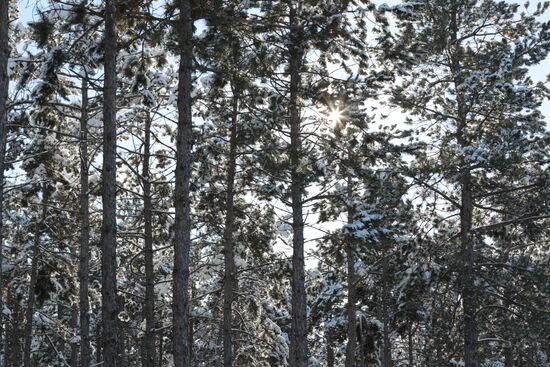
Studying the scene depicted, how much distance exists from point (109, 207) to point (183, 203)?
1.38 meters

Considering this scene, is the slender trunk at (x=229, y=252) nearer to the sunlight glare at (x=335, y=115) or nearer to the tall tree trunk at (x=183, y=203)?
the sunlight glare at (x=335, y=115)

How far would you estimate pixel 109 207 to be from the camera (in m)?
10.1

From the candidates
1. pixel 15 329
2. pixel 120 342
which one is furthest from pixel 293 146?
pixel 15 329

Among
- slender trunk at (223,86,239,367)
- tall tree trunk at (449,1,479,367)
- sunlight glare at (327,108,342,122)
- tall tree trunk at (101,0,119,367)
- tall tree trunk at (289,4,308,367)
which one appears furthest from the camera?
slender trunk at (223,86,239,367)

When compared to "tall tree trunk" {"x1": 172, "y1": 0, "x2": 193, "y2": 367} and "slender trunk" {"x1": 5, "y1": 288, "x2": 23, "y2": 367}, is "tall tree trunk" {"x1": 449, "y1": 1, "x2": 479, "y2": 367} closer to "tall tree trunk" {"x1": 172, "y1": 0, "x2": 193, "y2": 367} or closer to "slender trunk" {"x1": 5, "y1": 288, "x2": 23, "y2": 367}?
"tall tree trunk" {"x1": 172, "y1": 0, "x2": 193, "y2": 367}

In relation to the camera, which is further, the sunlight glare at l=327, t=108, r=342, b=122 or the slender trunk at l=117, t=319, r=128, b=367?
the sunlight glare at l=327, t=108, r=342, b=122

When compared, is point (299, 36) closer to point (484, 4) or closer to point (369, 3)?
point (369, 3)

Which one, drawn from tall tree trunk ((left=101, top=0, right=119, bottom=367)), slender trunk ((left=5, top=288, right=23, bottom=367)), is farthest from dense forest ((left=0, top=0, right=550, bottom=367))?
slender trunk ((left=5, top=288, right=23, bottom=367))

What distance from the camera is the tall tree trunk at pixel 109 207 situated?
31.3ft

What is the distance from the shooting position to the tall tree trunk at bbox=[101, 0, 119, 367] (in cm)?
955

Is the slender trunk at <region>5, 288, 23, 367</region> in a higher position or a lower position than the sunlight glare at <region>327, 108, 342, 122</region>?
lower

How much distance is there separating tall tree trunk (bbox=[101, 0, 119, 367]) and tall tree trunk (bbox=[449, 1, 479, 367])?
887 centimetres

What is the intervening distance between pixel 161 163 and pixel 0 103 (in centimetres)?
825

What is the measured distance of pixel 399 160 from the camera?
14.6 metres
